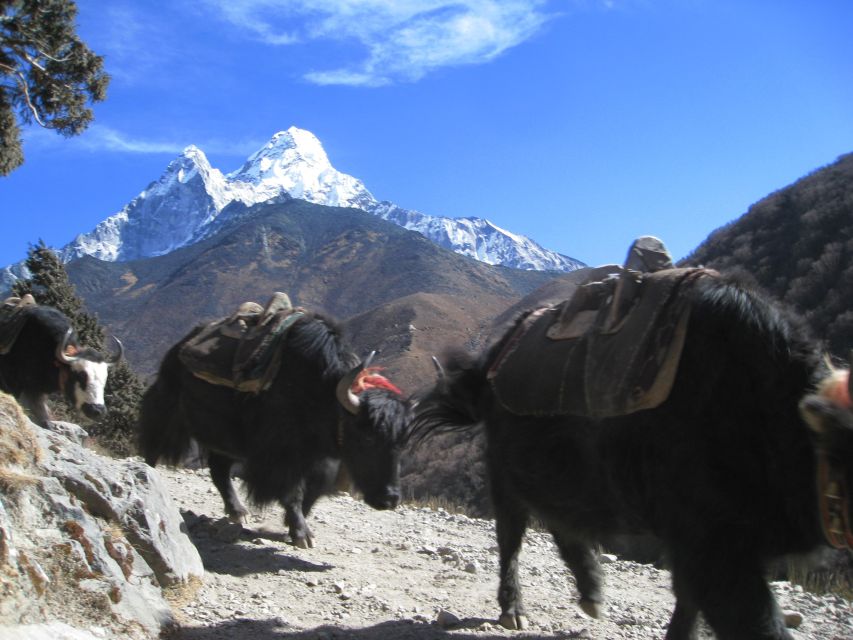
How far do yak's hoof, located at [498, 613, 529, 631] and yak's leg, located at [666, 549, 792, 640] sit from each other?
6.15 feet

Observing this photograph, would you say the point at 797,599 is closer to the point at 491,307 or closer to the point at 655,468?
the point at 655,468

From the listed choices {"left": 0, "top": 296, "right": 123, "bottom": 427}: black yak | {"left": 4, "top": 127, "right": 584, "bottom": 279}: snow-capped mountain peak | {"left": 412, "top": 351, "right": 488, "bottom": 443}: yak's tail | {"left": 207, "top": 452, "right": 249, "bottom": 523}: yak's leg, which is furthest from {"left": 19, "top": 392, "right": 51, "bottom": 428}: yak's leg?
{"left": 4, "top": 127, "right": 584, "bottom": 279}: snow-capped mountain peak

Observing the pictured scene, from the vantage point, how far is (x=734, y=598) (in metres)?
3.16

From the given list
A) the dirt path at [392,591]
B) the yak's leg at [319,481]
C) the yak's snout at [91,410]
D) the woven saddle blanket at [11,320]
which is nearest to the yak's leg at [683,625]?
the dirt path at [392,591]

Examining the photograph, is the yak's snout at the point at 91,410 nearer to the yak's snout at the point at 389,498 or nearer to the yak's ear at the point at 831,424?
the yak's snout at the point at 389,498

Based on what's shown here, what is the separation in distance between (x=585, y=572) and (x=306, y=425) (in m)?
2.97

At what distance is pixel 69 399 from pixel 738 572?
341 inches

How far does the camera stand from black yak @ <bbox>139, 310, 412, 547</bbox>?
6.70m

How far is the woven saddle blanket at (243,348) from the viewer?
23.7 feet

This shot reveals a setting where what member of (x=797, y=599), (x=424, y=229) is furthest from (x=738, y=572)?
(x=424, y=229)

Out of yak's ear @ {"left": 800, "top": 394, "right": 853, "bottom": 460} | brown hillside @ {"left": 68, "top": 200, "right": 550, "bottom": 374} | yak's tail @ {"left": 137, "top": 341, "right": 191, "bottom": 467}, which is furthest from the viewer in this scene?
brown hillside @ {"left": 68, "top": 200, "right": 550, "bottom": 374}

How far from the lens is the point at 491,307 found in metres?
48.9

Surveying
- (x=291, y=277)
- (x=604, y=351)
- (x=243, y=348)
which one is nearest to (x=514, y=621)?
(x=604, y=351)

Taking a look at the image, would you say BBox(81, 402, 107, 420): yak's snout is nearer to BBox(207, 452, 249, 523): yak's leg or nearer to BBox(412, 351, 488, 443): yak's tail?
BBox(207, 452, 249, 523): yak's leg
